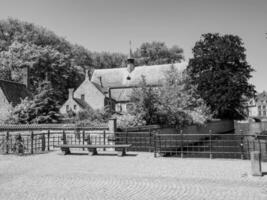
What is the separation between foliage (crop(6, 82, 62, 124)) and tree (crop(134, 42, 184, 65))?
46.7 metres

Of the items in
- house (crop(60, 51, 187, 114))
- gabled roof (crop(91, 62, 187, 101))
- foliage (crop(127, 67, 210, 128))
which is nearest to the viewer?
foliage (crop(127, 67, 210, 128))

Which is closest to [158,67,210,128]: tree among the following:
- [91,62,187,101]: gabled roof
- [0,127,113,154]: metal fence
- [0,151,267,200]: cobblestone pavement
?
[0,127,113,154]: metal fence

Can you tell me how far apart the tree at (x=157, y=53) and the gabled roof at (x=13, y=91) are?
41.2 meters

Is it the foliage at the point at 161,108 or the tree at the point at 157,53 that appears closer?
the foliage at the point at 161,108

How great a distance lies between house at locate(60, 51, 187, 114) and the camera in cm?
4279

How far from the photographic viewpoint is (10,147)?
51.1ft

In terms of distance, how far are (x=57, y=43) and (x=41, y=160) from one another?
4233 cm

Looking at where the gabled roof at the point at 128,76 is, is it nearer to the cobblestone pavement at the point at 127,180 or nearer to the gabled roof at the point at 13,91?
the gabled roof at the point at 13,91

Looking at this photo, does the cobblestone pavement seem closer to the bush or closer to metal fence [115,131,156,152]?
metal fence [115,131,156,152]

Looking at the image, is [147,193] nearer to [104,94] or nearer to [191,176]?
[191,176]

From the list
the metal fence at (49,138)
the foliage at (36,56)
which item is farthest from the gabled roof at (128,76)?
the metal fence at (49,138)

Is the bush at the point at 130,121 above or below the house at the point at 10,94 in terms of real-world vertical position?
below

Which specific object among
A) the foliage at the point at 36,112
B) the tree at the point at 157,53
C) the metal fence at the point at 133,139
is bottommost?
the metal fence at the point at 133,139

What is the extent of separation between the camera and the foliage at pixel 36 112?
866 inches
